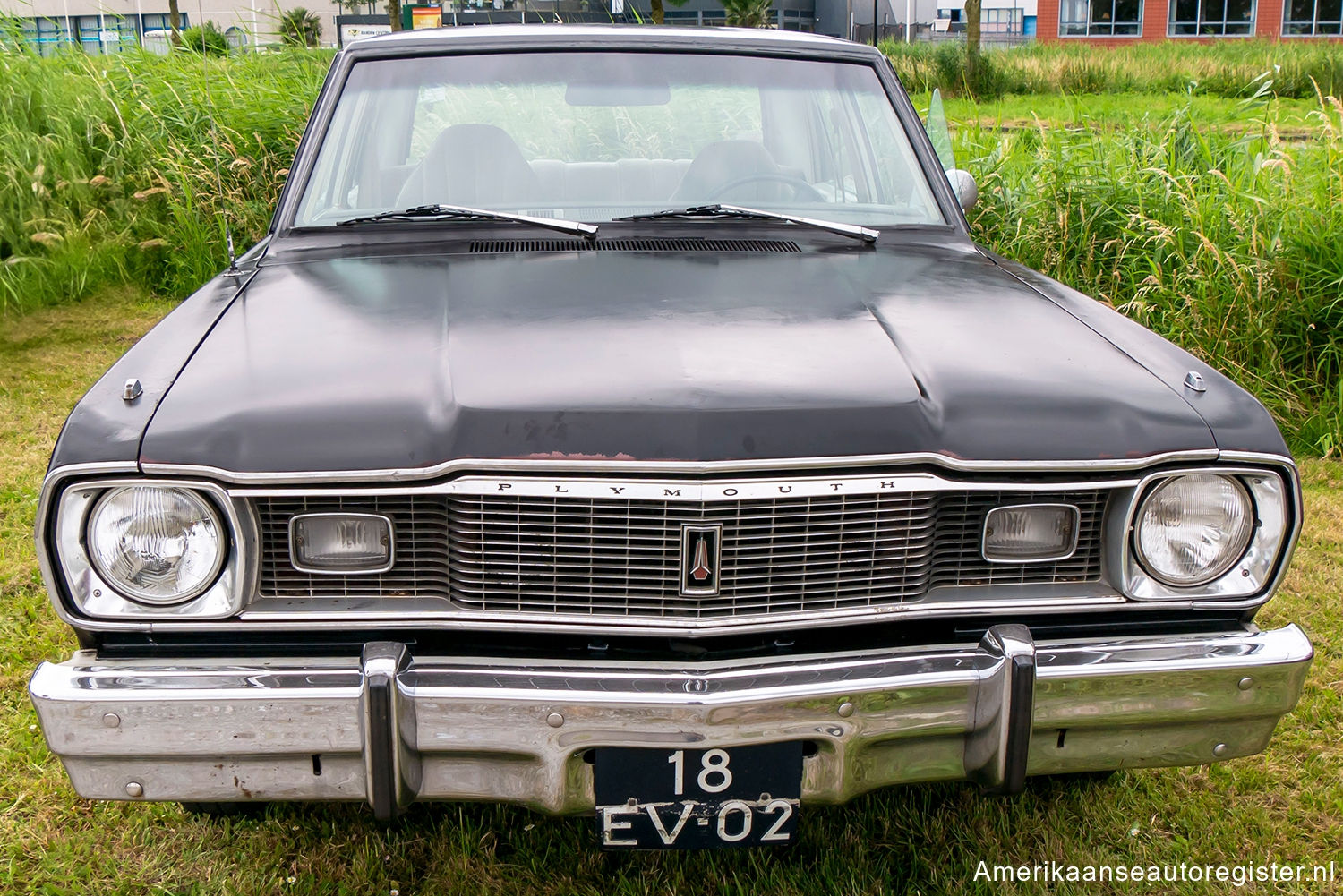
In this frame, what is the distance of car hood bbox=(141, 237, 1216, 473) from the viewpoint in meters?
1.70

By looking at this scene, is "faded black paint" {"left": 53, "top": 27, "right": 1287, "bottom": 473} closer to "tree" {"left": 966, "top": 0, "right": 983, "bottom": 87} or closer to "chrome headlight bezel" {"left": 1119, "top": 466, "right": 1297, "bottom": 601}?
"chrome headlight bezel" {"left": 1119, "top": 466, "right": 1297, "bottom": 601}

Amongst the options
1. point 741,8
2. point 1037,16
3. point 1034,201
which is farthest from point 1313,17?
point 1034,201

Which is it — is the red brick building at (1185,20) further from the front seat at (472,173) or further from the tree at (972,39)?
the front seat at (472,173)

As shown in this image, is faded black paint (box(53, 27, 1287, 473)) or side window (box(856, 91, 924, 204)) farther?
side window (box(856, 91, 924, 204))

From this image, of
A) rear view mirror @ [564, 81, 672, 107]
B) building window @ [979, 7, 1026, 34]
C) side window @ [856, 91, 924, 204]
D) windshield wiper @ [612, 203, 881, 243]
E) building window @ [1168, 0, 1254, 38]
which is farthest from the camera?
building window @ [979, 7, 1026, 34]

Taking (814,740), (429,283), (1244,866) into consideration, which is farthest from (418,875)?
(1244,866)

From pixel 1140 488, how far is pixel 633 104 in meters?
1.64

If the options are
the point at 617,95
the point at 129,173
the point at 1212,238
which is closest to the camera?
the point at 617,95

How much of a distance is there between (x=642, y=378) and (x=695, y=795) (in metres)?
0.67

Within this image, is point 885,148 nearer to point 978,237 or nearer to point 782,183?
point 782,183

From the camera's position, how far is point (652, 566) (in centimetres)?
174

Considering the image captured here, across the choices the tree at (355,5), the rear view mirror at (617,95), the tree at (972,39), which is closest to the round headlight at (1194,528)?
the rear view mirror at (617,95)

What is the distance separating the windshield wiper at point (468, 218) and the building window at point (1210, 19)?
4141cm

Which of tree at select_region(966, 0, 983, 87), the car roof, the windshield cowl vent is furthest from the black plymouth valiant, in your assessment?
tree at select_region(966, 0, 983, 87)
